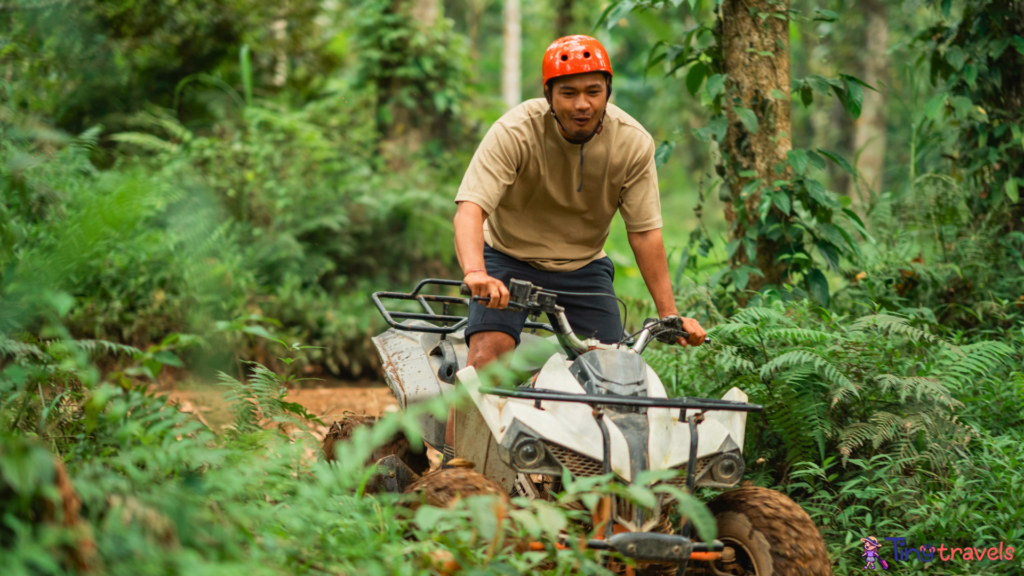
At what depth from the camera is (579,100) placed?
11.2 ft

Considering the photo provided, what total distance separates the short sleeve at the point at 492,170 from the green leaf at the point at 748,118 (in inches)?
77.5

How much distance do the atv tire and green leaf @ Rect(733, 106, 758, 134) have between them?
267 cm

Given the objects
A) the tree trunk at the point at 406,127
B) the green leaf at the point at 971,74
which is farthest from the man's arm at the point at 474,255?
the tree trunk at the point at 406,127

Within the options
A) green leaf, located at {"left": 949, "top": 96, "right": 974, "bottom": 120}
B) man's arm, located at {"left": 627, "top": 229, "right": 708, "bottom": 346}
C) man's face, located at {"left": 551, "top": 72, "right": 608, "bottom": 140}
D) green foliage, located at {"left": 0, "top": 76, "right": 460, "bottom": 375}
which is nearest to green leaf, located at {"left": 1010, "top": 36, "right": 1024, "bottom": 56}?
green leaf, located at {"left": 949, "top": 96, "right": 974, "bottom": 120}

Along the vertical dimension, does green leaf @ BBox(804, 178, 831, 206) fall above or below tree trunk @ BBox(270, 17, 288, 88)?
below

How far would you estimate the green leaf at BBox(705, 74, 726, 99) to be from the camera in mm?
4953

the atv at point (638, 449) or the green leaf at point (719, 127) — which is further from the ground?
the green leaf at point (719, 127)

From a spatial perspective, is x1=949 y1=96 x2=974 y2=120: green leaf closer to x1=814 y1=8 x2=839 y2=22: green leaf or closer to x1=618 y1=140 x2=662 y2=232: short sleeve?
x1=814 y1=8 x2=839 y2=22: green leaf

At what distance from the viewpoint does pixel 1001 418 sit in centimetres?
420

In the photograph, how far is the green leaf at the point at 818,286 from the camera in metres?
4.98

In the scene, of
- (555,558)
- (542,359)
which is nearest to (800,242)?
(542,359)

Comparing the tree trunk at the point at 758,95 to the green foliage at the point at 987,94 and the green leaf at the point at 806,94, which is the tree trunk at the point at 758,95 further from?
the green foliage at the point at 987,94

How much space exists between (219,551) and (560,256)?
7.38 ft

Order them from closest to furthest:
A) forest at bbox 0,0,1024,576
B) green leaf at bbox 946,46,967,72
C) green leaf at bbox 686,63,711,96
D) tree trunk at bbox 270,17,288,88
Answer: forest at bbox 0,0,1024,576, green leaf at bbox 686,63,711,96, green leaf at bbox 946,46,967,72, tree trunk at bbox 270,17,288,88
